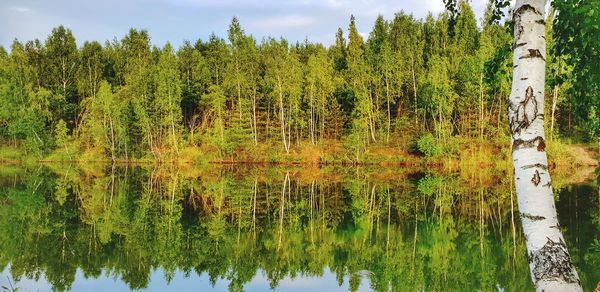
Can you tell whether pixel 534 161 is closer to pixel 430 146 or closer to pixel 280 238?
pixel 280 238

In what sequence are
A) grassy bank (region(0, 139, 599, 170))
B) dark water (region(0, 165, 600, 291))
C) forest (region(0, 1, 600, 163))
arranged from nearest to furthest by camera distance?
dark water (region(0, 165, 600, 291)) → grassy bank (region(0, 139, 599, 170)) → forest (region(0, 1, 600, 163))

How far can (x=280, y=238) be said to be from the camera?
1808 centimetres

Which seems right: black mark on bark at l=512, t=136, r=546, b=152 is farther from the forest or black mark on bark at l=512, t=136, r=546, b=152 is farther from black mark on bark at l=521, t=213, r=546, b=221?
the forest

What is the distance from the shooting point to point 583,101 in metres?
6.79

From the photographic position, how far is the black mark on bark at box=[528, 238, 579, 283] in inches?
156

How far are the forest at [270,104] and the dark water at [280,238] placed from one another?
2413cm

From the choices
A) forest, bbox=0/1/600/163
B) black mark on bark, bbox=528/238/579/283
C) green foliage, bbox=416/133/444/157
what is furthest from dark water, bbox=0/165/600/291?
forest, bbox=0/1/600/163

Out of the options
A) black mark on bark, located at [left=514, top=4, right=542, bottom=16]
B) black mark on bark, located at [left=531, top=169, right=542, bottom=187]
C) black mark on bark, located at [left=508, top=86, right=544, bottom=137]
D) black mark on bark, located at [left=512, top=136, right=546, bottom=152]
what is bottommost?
black mark on bark, located at [left=531, top=169, right=542, bottom=187]

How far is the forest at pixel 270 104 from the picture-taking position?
5494cm

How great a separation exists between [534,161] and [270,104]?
64.2 metres

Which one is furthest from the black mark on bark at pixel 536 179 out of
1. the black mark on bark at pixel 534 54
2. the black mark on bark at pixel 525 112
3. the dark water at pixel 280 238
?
Answer: the dark water at pixel 280 238

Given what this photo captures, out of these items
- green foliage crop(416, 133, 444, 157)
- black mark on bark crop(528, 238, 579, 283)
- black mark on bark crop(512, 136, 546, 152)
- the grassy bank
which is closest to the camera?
black mark on bark crop(528, 238, 579, 283)

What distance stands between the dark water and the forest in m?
24.1

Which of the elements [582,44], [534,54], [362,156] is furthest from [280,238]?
[362,156]
